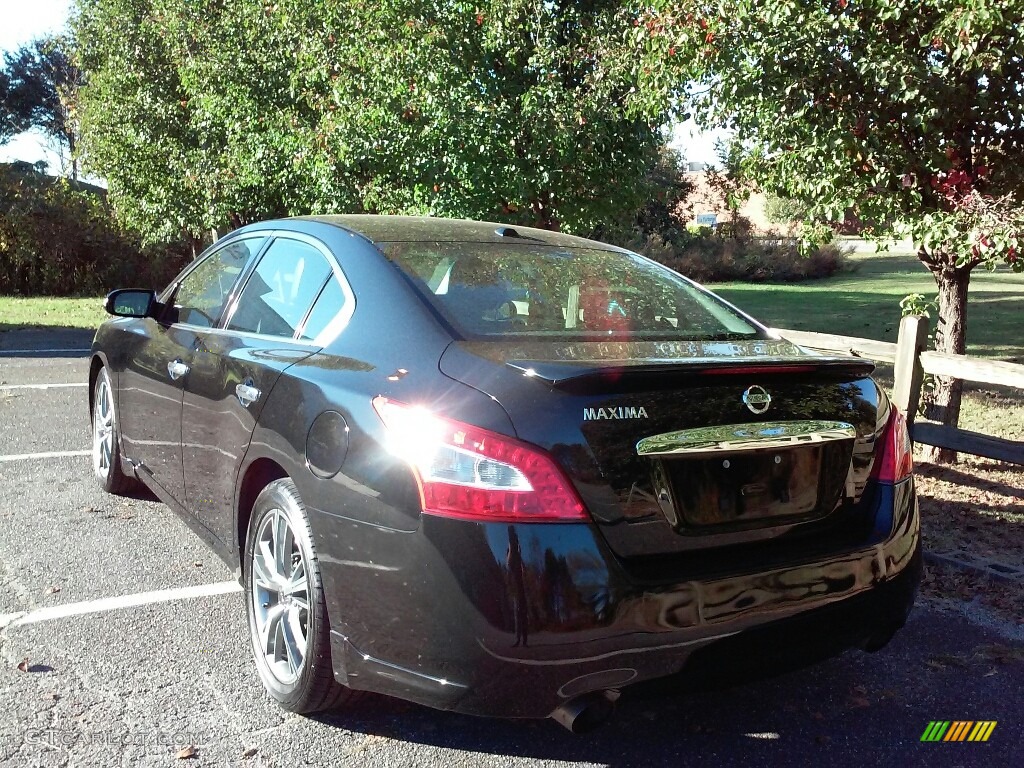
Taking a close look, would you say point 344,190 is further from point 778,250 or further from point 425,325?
point 778,250

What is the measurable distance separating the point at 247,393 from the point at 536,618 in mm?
1517

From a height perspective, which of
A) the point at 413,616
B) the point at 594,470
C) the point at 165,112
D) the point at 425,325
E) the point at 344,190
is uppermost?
the point at 165,112

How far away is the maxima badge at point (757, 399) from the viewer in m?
2.73

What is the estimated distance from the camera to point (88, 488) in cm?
584

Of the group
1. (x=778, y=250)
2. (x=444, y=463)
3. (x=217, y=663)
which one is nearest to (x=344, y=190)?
(x=217, y=663)

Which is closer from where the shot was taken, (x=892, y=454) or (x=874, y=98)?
(x=892, y=454)

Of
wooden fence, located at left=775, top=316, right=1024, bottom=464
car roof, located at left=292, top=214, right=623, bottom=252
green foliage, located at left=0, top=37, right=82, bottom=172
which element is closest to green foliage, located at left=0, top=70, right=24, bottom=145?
green foliage, located at left=0, top=37, right=82, bottom=172

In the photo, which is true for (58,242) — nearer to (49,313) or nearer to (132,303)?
(49,313)

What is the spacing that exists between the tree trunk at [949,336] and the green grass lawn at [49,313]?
13.9 metres

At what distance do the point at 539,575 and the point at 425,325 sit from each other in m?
0.93

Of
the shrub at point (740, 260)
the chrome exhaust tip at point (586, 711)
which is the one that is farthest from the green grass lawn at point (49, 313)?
the shrub at point (740, 260)

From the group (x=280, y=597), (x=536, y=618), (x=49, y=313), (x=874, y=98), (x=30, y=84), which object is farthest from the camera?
(x=30, y=84)

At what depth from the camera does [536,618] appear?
242cm

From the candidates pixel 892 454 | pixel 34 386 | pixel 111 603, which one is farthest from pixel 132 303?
pixel 34 386
